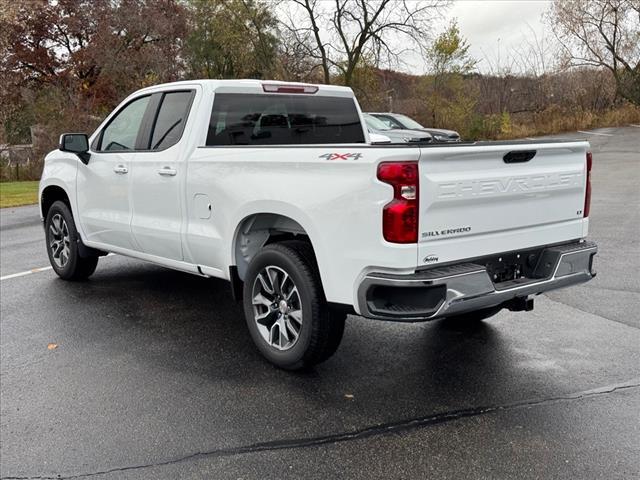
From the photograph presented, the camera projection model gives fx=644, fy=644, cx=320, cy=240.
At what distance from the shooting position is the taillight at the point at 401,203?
11.5 feet

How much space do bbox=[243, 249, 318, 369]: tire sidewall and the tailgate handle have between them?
56.3 inches

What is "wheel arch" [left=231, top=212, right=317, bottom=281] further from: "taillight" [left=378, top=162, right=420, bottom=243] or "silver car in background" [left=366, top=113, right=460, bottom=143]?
"silver car in background" [left=366, top=113, right=460, bottom=143]

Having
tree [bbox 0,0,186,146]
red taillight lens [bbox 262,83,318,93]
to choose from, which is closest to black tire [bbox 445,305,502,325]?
red taillight lens [bbox 262,83,318,93]

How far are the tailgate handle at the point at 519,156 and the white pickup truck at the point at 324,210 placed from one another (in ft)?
0.06

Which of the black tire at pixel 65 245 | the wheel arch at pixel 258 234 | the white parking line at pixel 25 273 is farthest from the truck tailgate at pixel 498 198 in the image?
the white parking line at pixel 25 273

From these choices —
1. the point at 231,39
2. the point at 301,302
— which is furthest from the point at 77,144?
the point at 231,39

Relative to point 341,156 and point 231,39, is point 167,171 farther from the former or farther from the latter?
point 231,39

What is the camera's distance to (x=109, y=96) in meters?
37.7

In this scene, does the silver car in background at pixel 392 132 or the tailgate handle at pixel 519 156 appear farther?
the silver car in background at pixel 392 132

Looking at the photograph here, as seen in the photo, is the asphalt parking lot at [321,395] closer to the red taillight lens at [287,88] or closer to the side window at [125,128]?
the side window at [125,128]

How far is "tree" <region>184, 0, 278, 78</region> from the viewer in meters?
34.1

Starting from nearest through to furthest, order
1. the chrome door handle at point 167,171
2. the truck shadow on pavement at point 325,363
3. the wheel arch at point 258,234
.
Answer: the truck shadow on pavement at point 325,363 < the wheel arch at point 258,234 < the chrome door handle at point 167,171

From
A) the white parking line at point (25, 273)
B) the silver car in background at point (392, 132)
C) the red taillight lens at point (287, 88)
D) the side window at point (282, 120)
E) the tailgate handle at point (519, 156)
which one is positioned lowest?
the white parking line at point (25, 273)

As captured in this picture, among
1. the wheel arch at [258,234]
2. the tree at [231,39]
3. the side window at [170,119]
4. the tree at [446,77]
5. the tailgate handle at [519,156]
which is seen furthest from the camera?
the tree at [231,39]
